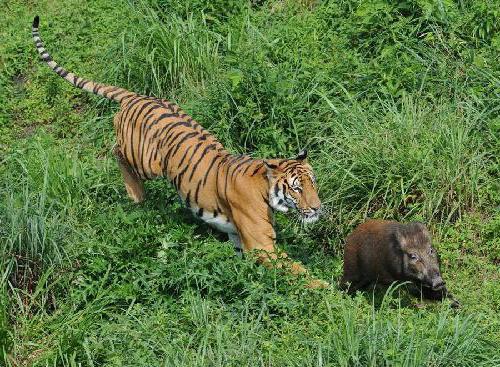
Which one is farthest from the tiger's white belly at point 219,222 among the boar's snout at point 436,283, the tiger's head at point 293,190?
the boar's snout at point 436,283

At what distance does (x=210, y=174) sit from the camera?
27.2 feet

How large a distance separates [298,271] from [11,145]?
3.61 meters

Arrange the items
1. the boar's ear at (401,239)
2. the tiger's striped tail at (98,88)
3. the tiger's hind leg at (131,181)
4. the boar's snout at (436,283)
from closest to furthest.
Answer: the boar's snout at (436,283) < the boar's ear at (401,239) < the tiger's hind leg at (131,181) < the tiger's striped tail at (98,88)

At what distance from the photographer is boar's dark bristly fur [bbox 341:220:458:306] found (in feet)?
24.0

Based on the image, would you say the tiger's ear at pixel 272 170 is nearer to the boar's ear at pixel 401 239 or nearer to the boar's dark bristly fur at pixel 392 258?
the boar's dark bristly fur at pixel 392 258

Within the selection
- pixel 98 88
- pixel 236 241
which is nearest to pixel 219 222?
pixel 236 241

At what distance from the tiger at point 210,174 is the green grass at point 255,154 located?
177mm

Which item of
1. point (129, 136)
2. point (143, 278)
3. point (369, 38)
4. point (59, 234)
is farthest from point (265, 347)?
point (369, 38)

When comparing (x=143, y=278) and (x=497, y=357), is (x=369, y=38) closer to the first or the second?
(x=143, y=278)

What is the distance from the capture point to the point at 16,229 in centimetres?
749

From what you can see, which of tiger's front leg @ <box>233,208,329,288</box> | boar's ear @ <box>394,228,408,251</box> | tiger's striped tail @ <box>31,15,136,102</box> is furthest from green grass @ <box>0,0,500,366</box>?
tiger's striped tail @ <box>31,15,136,102</box>

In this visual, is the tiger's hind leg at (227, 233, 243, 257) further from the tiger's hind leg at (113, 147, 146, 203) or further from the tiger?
the tiger's hind leg at (113, 147, 146, 203)

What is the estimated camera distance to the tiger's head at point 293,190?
7.77 meters

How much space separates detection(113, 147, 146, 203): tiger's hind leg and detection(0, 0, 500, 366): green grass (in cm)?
13
